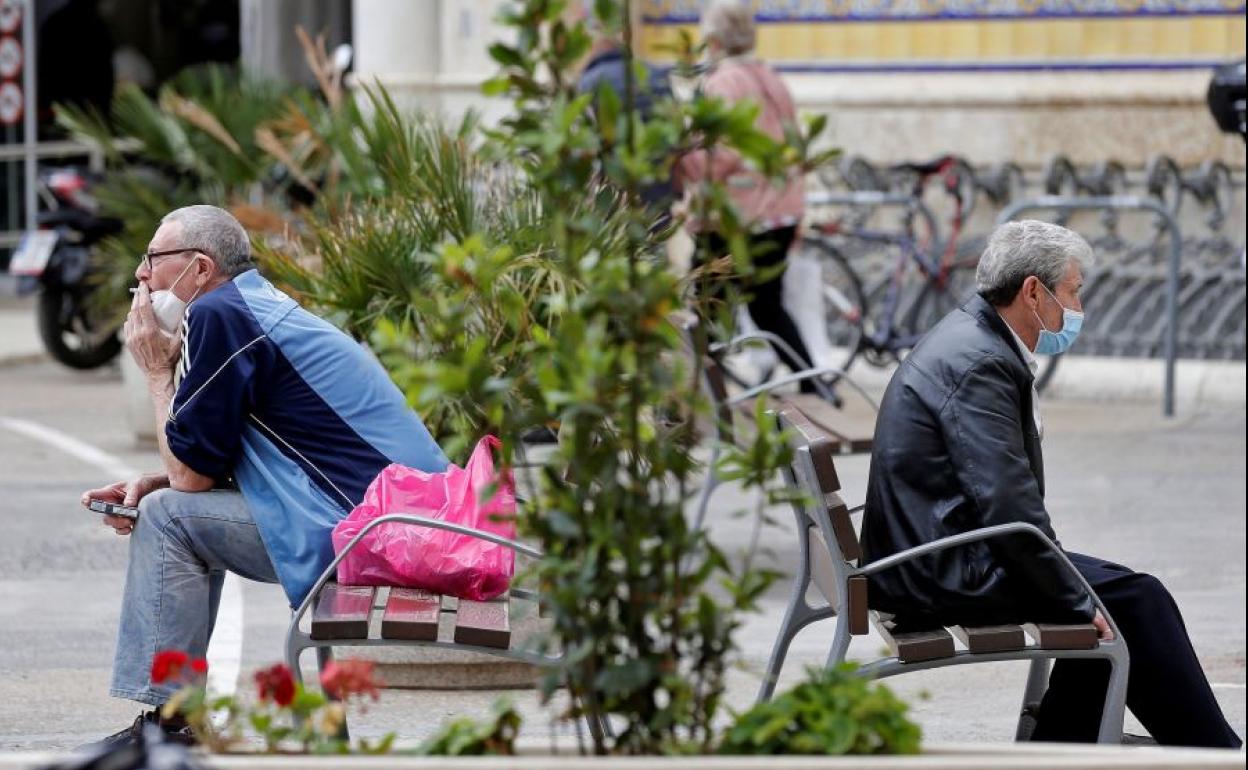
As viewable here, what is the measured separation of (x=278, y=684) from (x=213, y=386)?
185cm

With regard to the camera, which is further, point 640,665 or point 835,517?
point 835,517

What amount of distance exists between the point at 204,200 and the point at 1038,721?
24.0 feet

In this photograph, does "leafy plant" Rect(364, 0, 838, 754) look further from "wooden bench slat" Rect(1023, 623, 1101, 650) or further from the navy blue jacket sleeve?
the navy blue jacket sleeve

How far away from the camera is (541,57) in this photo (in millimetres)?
3500

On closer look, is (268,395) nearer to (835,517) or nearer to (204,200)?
(835,517)

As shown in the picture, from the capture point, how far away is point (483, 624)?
16.0ft

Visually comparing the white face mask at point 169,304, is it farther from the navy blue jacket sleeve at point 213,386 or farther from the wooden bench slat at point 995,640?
the wooden bench slat at point 995,640

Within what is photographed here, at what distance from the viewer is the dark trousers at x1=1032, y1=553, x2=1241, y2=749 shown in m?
5.19

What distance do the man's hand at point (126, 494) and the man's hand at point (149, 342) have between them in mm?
243

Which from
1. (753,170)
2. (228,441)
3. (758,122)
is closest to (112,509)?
(228,441)

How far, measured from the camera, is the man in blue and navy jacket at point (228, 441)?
5.36 meters

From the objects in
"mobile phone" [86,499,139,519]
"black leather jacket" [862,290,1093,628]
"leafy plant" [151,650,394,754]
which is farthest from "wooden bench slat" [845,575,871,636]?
"mobile phone" [86,499,139,519]

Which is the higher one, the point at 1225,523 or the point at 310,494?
the point at 310,494

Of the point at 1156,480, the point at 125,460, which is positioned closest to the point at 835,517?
the point at 1156,480
